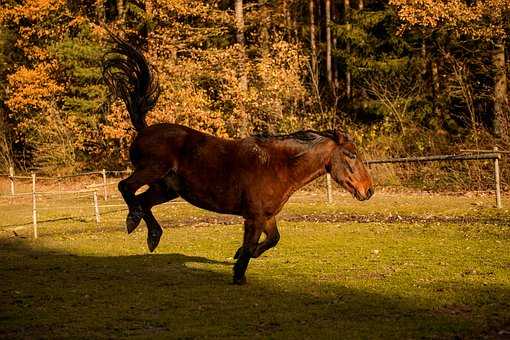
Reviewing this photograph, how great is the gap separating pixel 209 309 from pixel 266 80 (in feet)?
87.0

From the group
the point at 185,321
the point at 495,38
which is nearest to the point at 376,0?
A: the point at 495,38

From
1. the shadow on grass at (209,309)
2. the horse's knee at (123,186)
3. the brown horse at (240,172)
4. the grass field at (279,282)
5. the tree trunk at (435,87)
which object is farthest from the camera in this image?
the tree trunk at (435,87)

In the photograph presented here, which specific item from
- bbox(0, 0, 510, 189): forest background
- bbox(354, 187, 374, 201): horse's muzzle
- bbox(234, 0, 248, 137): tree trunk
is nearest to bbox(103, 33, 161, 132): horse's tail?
bbox(354, 187, 374, 201): horse's muzzle

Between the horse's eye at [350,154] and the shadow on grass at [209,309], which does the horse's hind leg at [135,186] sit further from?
the horse's eye at [350,154]

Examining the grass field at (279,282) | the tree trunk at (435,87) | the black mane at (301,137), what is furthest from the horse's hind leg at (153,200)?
the tree trunk at (435,87)

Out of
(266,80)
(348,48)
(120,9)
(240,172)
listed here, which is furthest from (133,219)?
(120,9)

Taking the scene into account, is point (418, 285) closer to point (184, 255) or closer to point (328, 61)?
point (184, 255)

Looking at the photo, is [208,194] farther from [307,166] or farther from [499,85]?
[499,85]

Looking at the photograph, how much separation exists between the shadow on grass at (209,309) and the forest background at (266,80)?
17.4 m

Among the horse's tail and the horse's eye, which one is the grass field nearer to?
the horse's eye

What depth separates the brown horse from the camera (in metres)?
10.1

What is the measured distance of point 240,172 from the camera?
33.1 ft

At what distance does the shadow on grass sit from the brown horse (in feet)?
2.73

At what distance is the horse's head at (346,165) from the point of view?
34.1 feet
